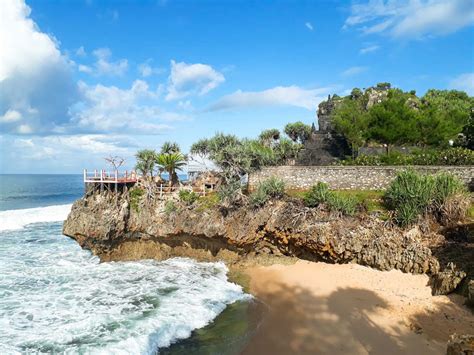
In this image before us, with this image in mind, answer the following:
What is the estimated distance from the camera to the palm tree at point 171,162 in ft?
81.4

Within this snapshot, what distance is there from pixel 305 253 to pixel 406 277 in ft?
15.9

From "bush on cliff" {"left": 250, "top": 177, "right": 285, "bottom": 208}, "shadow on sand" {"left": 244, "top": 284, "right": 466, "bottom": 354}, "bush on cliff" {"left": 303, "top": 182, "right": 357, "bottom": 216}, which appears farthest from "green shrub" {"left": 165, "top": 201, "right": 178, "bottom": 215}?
"shadow on sand" {"left": 244, "top": 284, "right": 466, "bottom": 354}

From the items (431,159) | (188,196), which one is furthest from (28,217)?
(431,159)

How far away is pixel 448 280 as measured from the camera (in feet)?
42.7

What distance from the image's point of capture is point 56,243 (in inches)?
988

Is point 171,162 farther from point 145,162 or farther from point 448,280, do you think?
point 448,280

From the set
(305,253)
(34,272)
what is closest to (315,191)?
(305,253)

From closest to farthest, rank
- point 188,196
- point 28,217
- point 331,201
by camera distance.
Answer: point 331,201 < point 188,196 < point 28,217

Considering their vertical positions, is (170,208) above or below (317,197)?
below

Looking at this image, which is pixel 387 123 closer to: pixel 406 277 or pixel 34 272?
pixel 406 277

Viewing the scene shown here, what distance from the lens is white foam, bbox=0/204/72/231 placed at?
107 ft

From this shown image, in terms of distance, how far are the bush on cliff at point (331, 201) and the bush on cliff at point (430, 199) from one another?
2262 mm

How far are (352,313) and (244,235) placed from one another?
7252 mm

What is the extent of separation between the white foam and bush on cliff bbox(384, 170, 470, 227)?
32730 mm
